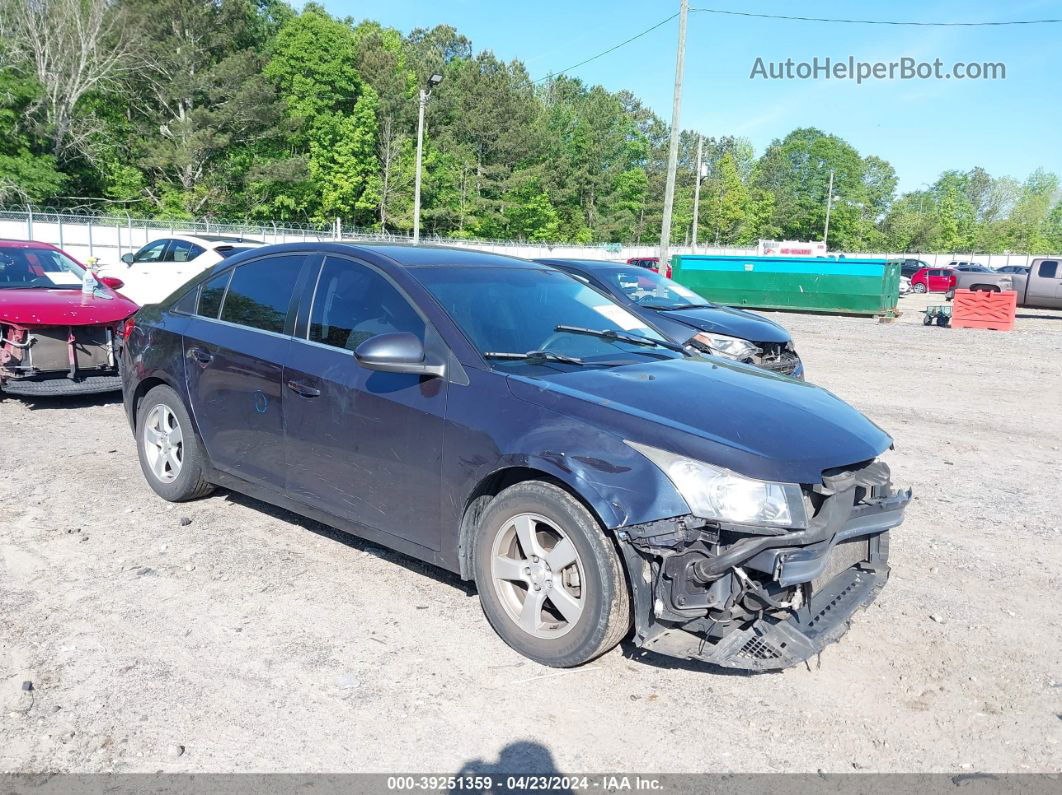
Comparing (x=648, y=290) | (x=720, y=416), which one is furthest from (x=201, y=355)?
(x=648, y=290)

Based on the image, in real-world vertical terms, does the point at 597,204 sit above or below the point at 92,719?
above

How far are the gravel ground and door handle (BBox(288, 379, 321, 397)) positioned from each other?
0.95m

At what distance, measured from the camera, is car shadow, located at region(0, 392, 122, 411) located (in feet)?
27.9

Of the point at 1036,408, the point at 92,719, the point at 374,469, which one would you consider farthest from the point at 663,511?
the point at 1036,408

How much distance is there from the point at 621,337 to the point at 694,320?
537cm

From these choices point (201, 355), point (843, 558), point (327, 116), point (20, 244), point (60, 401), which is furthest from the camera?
point (327, 116)

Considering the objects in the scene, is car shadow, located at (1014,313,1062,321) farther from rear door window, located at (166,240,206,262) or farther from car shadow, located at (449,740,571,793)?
car shadow, located at (449,740,571,793)

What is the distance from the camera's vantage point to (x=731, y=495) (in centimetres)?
317

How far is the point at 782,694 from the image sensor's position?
3.43 metres

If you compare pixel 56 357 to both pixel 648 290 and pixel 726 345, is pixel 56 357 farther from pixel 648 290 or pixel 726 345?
pixel 726 345

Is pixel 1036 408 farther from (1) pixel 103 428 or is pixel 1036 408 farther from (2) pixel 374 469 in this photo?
(1) pixel 103 428

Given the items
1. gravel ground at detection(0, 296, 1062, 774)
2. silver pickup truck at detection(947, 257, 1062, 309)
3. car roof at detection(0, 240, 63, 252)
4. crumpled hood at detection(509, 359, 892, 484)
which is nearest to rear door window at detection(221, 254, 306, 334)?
gravel ground at detection(0, 296, 1062, 774)

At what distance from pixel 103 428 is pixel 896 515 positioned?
267 inches

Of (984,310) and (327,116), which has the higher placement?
(327,116)
